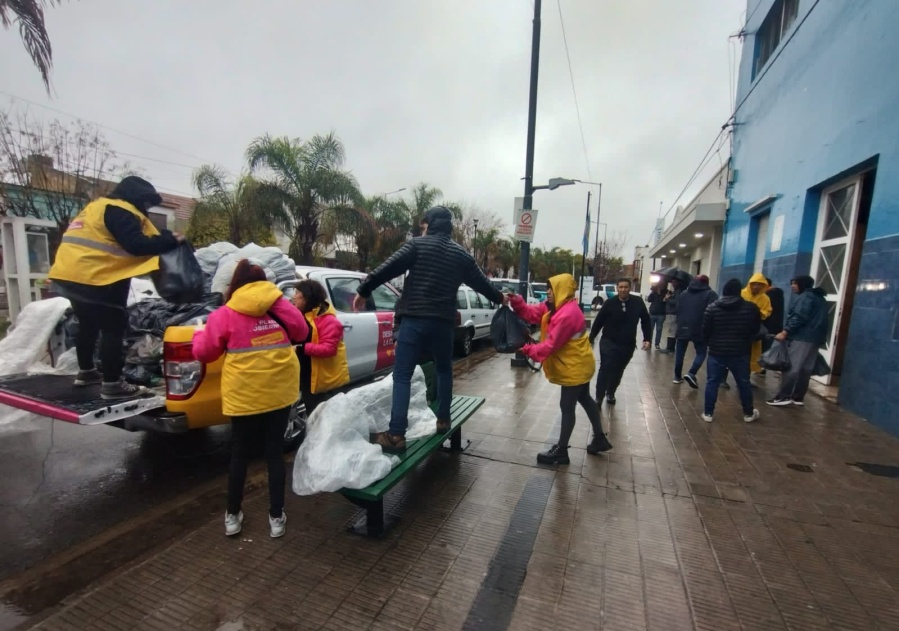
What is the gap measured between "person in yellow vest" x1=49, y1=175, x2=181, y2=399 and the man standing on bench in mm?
1794

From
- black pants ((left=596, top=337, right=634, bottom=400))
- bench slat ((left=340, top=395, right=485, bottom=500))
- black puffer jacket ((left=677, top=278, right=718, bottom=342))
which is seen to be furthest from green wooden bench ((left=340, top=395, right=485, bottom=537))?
black puffer jacket ((left=677, top=278, right=718, bottom=342))

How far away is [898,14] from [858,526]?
6059 millimetres

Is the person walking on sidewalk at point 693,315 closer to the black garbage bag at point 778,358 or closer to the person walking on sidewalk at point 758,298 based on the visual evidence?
the person walking on sidewalk at point 758,298

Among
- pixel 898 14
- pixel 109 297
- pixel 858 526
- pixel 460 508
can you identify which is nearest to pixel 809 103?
pixel 898 14

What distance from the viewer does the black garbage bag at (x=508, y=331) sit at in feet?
12.1

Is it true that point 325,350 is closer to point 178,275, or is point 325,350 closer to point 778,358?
point 178,275

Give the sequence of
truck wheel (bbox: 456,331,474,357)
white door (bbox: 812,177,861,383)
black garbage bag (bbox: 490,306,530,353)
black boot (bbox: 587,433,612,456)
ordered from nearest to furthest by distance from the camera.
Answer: black garbage bag (bbox: 490,306,530,353), black boot (bbox: 587,433,612,456), white door (bbox: 812,177,861,383), truck wheel (bbox: 456,331,474,357)

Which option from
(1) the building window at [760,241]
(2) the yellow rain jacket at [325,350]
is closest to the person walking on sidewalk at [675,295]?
(1) the building window at [760,241]

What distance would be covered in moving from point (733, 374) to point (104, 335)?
634 centimetres

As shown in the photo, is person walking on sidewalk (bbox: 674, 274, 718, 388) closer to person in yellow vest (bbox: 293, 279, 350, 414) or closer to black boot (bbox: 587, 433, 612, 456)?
black boot (bbox: 587, 433, 612, 456)

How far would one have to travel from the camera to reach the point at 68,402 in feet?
9.91

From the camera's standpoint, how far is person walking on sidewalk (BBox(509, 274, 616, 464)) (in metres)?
3.62

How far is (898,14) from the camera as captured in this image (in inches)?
207

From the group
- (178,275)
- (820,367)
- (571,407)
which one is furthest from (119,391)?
(820,367)
